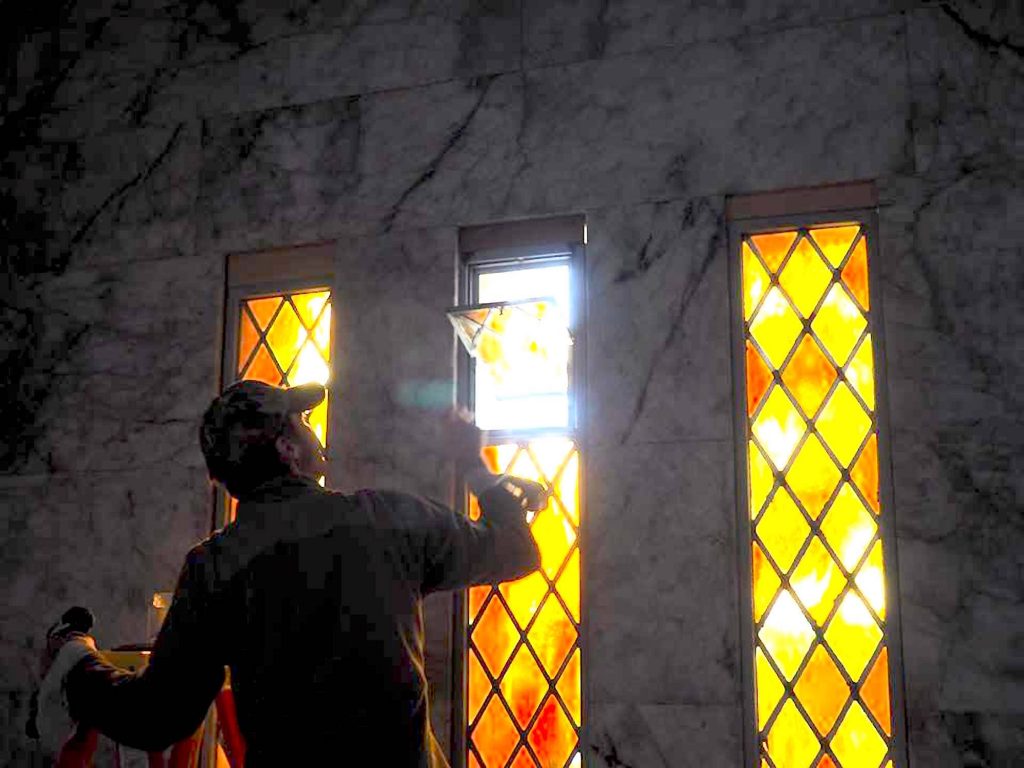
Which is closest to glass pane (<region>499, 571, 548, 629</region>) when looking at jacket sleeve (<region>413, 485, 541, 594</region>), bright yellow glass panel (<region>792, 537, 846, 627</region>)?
bright yellow glass panel (<region>792, 537, 846, 627</region>)

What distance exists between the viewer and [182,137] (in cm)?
564

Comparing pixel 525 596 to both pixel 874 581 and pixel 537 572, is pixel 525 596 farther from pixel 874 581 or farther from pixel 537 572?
pixel 874 581

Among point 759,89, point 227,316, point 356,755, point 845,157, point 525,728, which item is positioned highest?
point 759,89

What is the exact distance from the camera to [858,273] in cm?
464

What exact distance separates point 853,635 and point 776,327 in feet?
3.76

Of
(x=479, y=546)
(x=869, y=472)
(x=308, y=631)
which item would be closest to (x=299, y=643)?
(x=308, y=631)

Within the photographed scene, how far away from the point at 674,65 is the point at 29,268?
3.05m

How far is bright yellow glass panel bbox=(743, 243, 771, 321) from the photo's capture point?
475cm

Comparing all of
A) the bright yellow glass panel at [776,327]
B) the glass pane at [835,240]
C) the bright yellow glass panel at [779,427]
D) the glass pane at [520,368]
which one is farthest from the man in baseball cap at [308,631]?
the glass pane at [835,240]

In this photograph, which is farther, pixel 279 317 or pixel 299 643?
pixel 279 317

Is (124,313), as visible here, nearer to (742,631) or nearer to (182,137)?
(182,137)

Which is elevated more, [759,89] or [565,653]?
[759,89]

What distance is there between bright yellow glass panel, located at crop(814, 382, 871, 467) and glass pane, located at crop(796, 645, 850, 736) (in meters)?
0.70

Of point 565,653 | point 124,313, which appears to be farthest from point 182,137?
point 565,653
